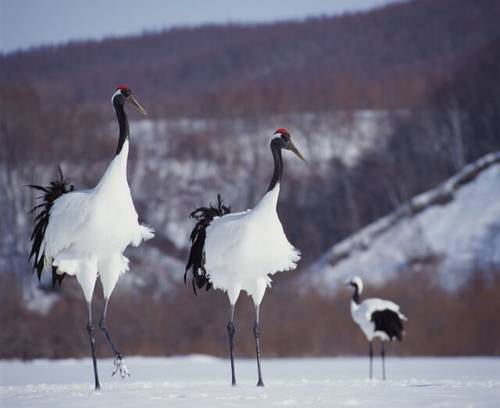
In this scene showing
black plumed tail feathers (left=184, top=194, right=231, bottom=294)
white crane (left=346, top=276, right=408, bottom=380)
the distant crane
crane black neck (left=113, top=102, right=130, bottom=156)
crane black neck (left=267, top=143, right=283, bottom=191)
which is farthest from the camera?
white crane (left=346, top=276, right=408, bottom=380)

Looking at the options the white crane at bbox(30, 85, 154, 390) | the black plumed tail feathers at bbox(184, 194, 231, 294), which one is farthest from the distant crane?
the white crane at bbox(30, 85, 154, 390)

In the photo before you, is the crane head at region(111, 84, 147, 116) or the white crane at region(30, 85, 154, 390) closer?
the white crane at region(30, 85, 154, 390)

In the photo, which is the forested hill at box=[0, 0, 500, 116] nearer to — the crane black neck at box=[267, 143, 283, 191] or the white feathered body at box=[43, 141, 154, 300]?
→ the crane black neck at box=[267, 143, 283, 191]

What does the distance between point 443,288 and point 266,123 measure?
29.0 metres

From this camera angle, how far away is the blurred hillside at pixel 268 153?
26.0 meters

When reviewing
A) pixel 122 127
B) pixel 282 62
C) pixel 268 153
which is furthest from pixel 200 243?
pixel 282 62

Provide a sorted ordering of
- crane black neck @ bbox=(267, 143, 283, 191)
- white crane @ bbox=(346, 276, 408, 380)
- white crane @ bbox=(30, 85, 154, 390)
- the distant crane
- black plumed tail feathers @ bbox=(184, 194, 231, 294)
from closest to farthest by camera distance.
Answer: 1. white crane @ bbox=(30, 85, 154, 390)
2. the distant crane
3. crane black neck @ bbox=(267, 143, 283, 191)
4. black plumed tail feathers @ bbox=(184, 194, 231, 294)
5. white crane @ bbox=(346, 276, 408, 380)

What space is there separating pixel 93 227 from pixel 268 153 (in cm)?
4261

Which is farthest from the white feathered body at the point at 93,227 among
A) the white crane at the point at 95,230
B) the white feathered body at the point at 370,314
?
the white feathered body at the point at 370,314

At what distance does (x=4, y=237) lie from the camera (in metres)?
38.7

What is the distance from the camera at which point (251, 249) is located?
10508 millimetres

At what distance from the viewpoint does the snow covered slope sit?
3015 cm

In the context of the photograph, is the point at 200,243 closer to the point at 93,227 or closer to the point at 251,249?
the point at 251,249

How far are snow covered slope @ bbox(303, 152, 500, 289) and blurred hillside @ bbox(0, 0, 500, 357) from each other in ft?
1.83
